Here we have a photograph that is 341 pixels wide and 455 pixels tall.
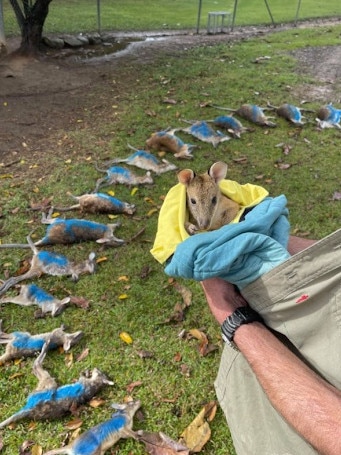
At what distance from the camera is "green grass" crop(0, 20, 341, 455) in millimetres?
2803

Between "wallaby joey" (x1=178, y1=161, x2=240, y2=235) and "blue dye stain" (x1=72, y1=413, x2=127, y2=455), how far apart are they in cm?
123

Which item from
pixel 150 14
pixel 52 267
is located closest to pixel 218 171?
pixel 52 267

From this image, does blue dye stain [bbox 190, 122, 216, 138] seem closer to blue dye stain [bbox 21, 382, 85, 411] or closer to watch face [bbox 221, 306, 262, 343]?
blue dye stain [bbox 21, 382, 85, 411]

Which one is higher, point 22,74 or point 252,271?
point 252,271

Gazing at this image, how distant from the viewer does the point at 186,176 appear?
2.46 m

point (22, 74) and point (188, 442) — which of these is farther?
point (22, 74)

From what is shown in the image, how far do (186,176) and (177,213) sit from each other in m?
0.40

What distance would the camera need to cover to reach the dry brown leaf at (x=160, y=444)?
2449 mm

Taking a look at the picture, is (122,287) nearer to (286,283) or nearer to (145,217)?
(145,217)

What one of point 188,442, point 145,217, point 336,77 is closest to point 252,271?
point 188,442

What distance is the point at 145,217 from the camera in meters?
4.46

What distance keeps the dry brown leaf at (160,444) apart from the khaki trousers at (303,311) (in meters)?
0.70

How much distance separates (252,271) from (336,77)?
28.3ft

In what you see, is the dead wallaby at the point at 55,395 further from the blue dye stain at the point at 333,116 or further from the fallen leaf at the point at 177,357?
the blue dye stain at the point at 333,116
